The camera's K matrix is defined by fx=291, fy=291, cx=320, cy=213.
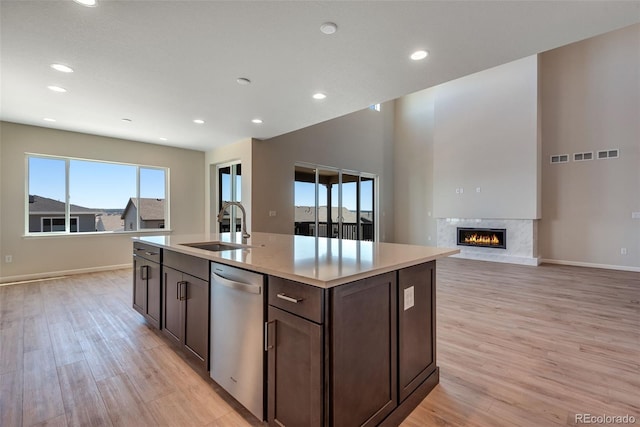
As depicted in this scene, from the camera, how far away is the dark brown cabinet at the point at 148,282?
8.43 feet

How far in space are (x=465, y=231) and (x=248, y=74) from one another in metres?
6.13

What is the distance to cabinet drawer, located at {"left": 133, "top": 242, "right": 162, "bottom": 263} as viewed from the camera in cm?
256

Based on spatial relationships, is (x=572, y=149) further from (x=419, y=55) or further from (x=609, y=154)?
(x=419, y=55)

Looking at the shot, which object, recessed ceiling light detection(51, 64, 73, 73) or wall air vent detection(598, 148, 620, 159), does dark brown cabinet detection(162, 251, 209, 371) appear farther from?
wall air vent detection(598, 148, 620, 159)

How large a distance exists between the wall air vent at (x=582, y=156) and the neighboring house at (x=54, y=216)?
9573 mm

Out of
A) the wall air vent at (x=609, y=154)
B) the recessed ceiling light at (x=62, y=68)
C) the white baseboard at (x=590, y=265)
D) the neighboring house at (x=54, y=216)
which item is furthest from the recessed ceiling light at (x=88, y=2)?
the white baseboard at (x=590, y=265)

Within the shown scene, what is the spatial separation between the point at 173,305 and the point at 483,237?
666 cm

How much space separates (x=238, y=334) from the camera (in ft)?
5.26

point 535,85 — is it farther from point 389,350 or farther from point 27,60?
point 27,60

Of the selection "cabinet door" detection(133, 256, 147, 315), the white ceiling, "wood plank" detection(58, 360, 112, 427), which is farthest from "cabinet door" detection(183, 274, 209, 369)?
the white ceiling

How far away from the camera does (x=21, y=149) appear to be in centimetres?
474

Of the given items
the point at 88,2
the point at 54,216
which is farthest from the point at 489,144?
the point at 54,216

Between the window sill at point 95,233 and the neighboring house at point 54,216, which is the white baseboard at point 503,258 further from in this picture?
the neighboring house at point 54,216

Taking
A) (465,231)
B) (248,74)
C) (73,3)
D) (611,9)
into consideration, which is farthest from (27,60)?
(465,231)
